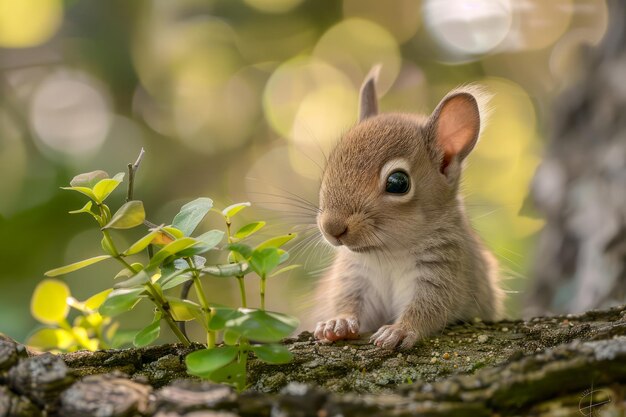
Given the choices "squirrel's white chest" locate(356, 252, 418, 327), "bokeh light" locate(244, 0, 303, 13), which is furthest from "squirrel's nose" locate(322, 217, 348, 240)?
"bokeh light" locate(244, 0, 303, 13)

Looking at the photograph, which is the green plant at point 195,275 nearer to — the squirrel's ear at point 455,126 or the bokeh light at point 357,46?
the squirrel's ear at point 455,126

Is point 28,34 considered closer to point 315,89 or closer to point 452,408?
point 315,89

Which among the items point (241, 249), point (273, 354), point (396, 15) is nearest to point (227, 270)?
point (241, 249)

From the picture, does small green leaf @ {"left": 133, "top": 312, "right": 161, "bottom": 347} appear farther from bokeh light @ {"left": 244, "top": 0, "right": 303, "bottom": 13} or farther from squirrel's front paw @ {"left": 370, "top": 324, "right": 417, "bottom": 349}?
bokeh light @ {"left": 244, "top": 0, "right": 303, "bottom": 13}

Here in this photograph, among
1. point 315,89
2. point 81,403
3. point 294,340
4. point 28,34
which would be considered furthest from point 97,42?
point 81,403

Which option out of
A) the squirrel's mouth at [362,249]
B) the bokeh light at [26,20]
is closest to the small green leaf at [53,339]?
the squirrel's mouth at [362,249]

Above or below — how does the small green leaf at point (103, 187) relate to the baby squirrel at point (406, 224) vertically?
above

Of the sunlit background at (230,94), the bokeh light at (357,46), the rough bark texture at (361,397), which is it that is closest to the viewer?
the rough bark texture at (361,397)
